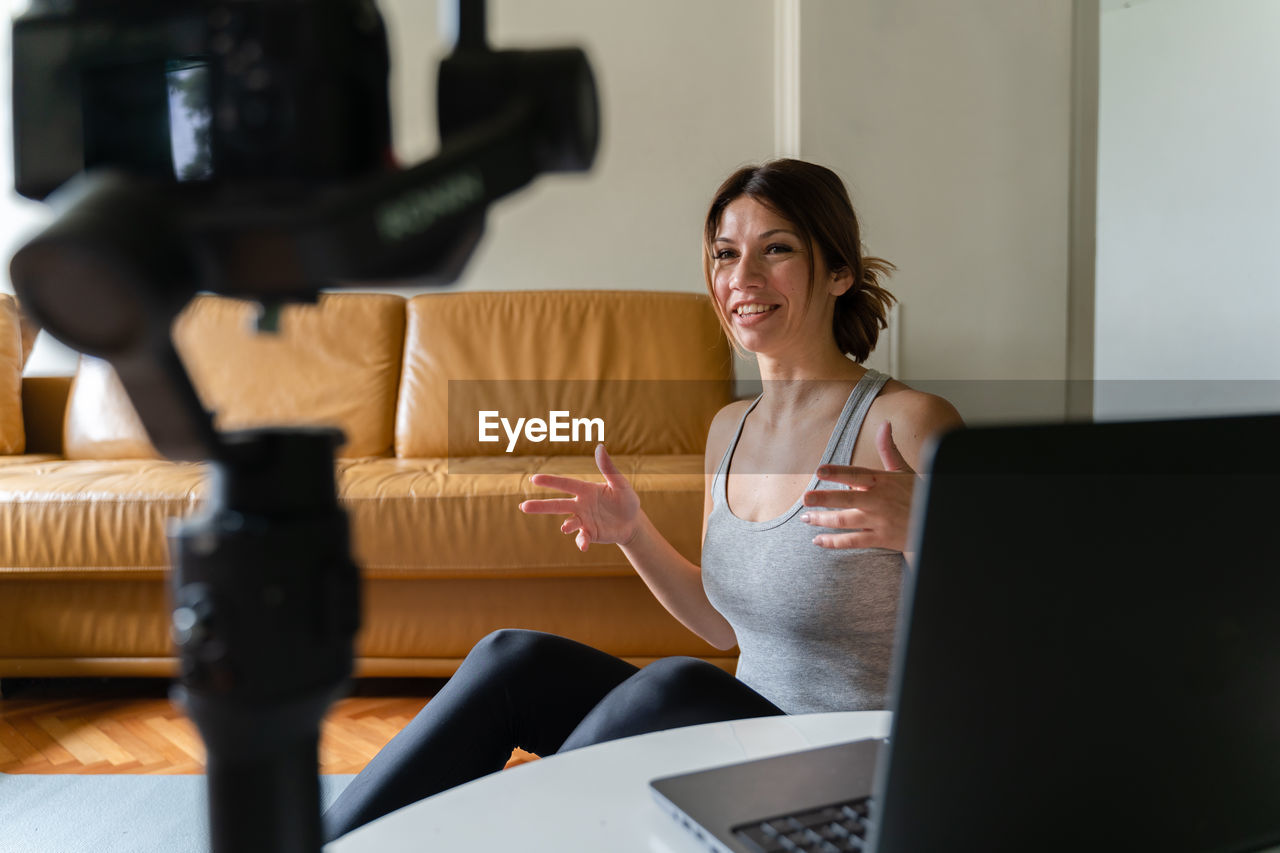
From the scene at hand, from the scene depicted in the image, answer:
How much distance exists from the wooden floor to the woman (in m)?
0.88

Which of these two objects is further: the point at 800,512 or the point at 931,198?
the point at 931,198

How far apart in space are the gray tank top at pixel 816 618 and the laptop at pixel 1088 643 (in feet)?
1.96

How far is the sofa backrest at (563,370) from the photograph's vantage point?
9.02 feet

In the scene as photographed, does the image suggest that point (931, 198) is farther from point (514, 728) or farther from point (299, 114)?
point (299, 114)

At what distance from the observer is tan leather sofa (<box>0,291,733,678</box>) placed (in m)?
2.05

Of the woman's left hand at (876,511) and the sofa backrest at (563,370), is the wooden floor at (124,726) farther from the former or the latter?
the woman's left hand at (876,511)

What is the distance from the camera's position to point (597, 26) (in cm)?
318

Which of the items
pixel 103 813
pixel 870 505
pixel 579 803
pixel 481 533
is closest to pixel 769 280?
pixel 870 505

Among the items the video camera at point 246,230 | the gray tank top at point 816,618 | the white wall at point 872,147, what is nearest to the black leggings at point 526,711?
the gray tank top at point 816,618

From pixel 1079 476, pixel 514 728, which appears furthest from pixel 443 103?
pixel 514 728

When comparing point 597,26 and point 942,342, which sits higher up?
point 597,26

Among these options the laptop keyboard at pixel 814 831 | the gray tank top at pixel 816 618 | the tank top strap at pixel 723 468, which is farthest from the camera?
the tank top strap at pixel 723 468

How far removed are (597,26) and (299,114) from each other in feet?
10.5

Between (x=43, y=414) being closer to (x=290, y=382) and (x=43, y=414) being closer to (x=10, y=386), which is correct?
(x=10, y=386)
